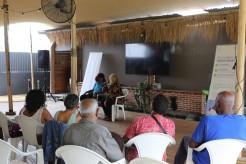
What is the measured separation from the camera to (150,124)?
102 inches

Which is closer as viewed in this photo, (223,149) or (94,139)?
(94,139)

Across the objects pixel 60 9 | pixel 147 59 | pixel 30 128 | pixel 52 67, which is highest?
pixel 60 9

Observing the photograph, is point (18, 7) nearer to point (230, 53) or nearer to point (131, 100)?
point (131, 100)

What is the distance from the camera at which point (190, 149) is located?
246 cm

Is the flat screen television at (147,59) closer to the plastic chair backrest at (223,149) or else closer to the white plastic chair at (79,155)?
the plastic chair backrest at (223,149)

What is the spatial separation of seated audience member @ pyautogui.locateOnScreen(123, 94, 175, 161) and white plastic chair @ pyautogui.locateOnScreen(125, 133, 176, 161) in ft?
0.55

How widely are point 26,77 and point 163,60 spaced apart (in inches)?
261

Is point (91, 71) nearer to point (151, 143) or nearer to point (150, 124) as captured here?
point (150, 124)

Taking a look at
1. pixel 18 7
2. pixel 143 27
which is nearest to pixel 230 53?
pixel 143 27

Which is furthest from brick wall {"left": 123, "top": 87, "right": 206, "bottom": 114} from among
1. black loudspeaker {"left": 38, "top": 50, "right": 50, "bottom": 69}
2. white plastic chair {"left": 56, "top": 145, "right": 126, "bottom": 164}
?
white plastic chair {"left": 56, "top": 145, "right": 126, "bottom": 164}

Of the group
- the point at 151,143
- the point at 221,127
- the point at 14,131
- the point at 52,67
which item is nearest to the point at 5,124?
the point at 14,131

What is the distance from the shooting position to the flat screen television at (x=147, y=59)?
796cm

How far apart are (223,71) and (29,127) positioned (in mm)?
4731

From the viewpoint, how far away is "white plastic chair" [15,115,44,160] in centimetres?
304
